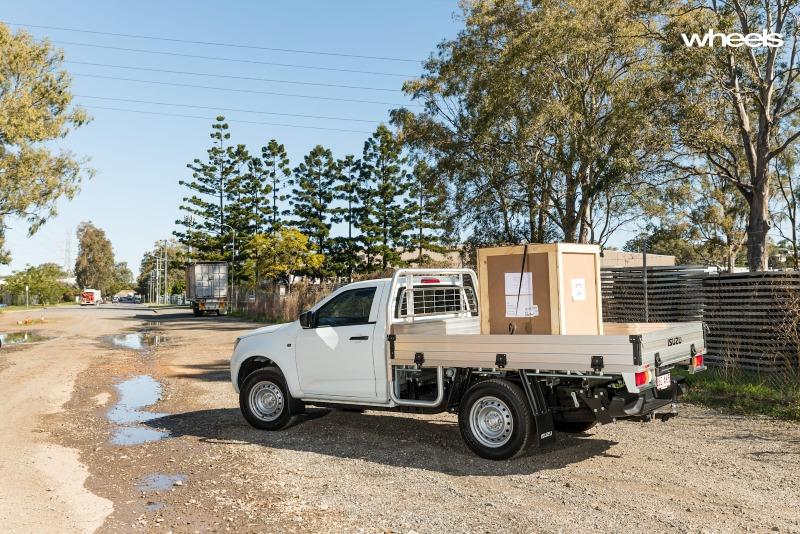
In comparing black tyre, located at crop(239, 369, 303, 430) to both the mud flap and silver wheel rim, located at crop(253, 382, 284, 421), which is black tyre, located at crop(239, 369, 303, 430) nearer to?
silver wheel rim, located at crop(253, 382, 284, 421)

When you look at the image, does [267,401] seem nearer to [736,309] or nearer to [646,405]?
[646,405]

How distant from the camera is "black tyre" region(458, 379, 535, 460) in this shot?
22.2 feet

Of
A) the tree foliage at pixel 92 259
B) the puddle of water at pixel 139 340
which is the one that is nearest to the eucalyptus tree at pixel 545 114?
the puddle of water at pixel 139 340

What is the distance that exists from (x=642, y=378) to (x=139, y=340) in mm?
23712

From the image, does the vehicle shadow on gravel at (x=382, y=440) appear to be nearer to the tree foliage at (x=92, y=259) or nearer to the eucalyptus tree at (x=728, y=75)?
the eucalyptus tree at (x=728, y=75)

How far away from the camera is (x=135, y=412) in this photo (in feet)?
34.8

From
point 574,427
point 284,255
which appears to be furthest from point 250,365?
point 284,255

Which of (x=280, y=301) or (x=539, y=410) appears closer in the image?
(x=539, y=410)

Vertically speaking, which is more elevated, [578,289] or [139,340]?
[578,289]

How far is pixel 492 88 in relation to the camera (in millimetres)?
27141

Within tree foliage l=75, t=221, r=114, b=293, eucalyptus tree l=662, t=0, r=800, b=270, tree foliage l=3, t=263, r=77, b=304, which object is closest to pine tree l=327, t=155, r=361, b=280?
eucalyptus tree l=662, t=0, r=800, b=270

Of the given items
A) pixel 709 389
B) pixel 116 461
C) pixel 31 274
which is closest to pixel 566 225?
pixel 709 389

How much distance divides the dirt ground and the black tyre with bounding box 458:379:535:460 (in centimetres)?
20

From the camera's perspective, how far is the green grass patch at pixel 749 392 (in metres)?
9.45
